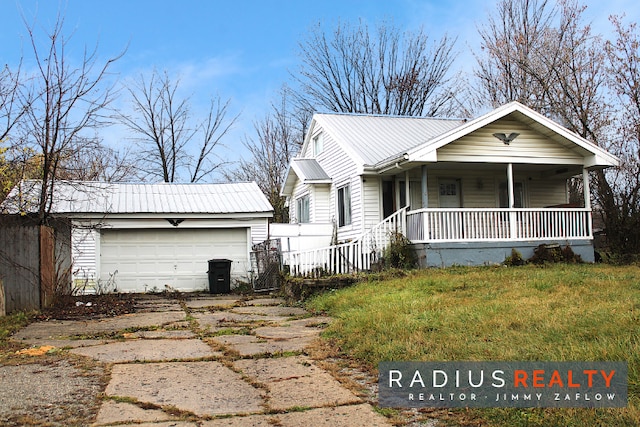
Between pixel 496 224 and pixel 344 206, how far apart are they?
16.9ft

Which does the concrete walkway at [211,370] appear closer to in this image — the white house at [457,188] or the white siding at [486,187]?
the white house at [457,188]

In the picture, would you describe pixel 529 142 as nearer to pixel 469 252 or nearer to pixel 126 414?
pixel 469 252

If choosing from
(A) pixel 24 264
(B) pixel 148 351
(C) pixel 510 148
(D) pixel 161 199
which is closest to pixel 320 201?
(D) pixel 161 199

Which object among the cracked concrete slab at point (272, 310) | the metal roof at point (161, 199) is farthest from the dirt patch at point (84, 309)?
the metal roof at point (161, 199)

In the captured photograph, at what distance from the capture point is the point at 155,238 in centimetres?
1886

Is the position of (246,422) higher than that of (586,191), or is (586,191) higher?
(586,191)

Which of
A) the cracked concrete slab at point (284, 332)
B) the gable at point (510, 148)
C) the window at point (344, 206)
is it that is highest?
the gable at point (510, 148)

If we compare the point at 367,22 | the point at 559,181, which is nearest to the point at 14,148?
the point at 559,181

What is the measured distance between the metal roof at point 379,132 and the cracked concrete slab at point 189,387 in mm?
11745

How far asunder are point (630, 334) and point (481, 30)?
25.6m

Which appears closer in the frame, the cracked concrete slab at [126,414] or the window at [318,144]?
the cracked concrete slab at [126,414]

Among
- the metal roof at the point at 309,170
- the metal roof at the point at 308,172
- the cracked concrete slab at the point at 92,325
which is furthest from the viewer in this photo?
the metal roof at the point at 309,170

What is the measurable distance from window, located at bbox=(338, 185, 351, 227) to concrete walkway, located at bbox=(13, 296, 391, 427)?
8396 millimetres

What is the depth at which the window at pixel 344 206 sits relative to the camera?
1936 cm
